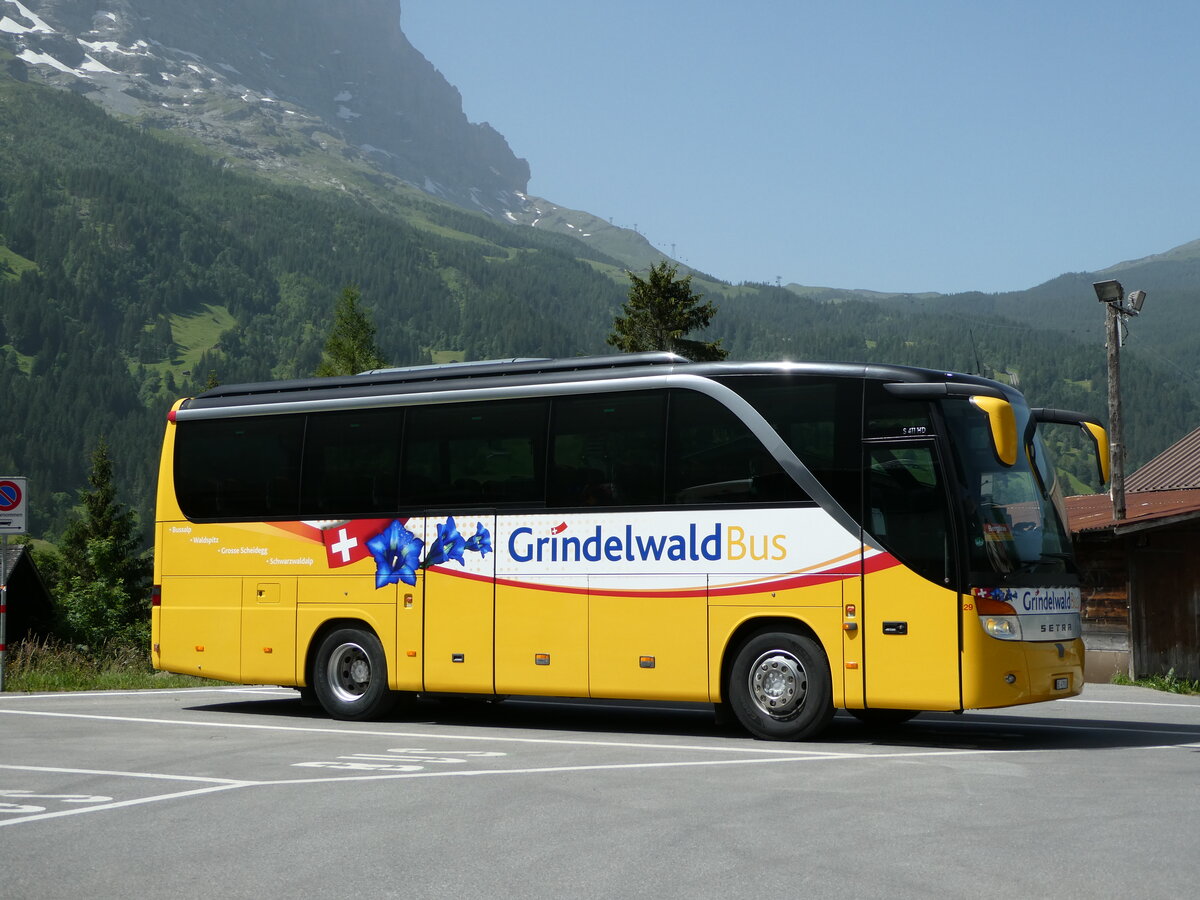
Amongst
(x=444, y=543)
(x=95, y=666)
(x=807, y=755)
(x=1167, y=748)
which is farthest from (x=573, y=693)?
(x=95, y=666)

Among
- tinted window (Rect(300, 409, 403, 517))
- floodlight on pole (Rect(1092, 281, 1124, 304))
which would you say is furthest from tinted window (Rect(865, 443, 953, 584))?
floodlight on pole (Rect(1092, 281, 1124, 304))

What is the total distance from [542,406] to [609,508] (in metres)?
1.33

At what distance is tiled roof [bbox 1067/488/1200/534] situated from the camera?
22.5 meters

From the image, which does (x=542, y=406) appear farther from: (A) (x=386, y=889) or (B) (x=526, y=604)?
(A) (x=386, y=889)

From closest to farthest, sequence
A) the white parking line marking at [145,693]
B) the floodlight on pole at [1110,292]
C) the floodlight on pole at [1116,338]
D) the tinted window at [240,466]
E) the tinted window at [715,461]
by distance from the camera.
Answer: the tinted window at [715,461] → the tinted window at [240,466] → the white parking line marking at [145,693] → the floodlight on pole at [1116,338] → the floodlight on pole at [1110,292]

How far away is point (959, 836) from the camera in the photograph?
25.4 feet

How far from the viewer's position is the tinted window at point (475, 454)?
1447cm

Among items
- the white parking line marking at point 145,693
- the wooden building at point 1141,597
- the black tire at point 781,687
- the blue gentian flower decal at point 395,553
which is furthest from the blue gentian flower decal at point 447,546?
→ the wooden building at point 1141,597

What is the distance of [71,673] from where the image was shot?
20672 mm

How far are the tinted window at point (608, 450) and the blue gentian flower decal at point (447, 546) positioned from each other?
4.14ft

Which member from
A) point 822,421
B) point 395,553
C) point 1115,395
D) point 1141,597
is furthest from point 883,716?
point 1115,395

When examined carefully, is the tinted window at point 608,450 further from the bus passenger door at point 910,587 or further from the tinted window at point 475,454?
the bus passenger door at point 910,587

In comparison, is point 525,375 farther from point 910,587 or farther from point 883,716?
point 883,716

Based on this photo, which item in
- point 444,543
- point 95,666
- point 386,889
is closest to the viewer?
point 386,889
